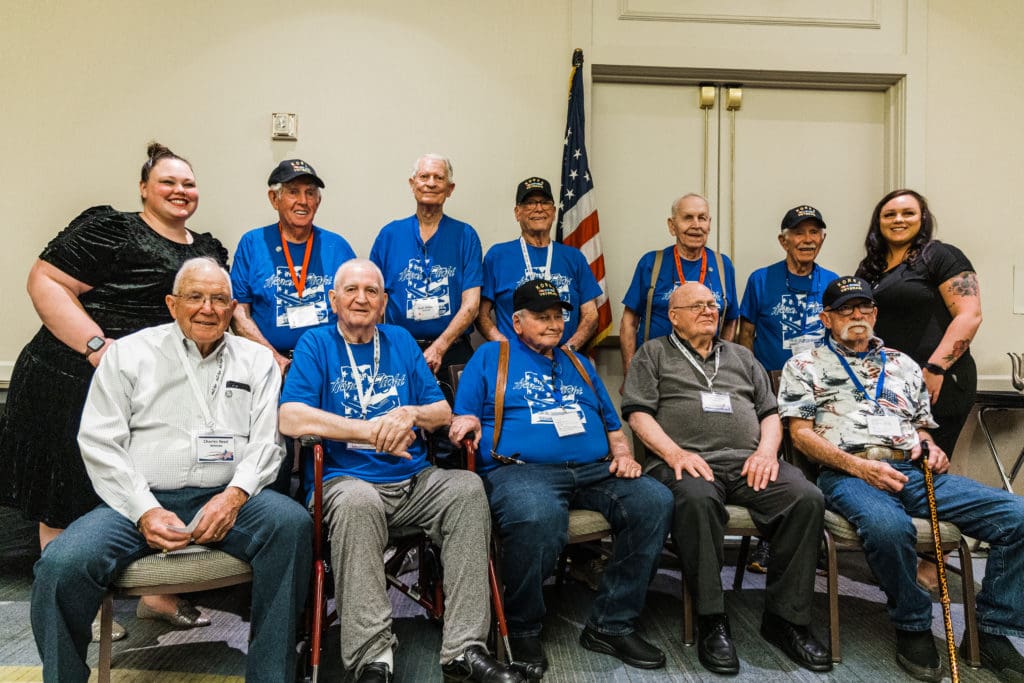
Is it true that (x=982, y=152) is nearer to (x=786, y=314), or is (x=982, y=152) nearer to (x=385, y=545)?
(x=786, y=314)

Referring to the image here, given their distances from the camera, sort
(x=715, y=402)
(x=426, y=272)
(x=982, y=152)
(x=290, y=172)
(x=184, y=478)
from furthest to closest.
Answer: (x=982, y=152) → (x=426, y=272) → (x=290, y=172) → (x=715, y=402) → (x=184, y=478)

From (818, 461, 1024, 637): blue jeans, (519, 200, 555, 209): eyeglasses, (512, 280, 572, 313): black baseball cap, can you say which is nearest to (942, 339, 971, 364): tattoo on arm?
(818, 461, 1024, 637): blue jeans

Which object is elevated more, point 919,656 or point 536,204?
point 536,204

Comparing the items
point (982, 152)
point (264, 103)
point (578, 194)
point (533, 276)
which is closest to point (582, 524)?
point (533, 276)

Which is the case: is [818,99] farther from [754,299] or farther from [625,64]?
[754,299]

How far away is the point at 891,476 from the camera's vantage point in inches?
93.8

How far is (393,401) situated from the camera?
231 cm

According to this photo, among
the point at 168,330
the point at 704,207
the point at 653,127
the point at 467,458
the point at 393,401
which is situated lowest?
the point at 467,458

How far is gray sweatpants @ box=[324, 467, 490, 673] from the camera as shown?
1.92m

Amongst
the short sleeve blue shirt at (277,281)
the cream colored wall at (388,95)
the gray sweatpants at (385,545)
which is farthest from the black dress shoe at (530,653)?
the cream colored wall at (388,95)

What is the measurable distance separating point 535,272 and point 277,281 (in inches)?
46.5

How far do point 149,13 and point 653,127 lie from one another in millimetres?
2974

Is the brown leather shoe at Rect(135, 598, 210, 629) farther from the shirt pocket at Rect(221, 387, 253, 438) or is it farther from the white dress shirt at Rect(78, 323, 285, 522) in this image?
the shirt pocket at Rect(221, 387, 253, 438)

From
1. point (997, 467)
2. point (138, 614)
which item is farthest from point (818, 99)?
point (138, 614)
